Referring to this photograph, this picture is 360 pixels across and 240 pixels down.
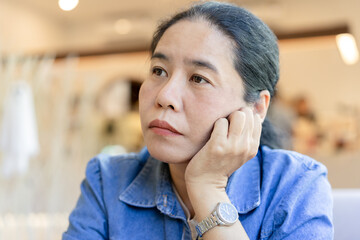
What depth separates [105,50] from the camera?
11.5ft

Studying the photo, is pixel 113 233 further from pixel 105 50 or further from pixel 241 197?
pixel 105 50

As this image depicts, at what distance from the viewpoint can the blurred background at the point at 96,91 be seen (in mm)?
2803

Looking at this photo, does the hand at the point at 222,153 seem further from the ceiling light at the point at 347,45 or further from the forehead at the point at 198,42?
the ceiling light at the point at 347,45

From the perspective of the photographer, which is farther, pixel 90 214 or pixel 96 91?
pixel 96 91

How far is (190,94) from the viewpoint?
3.16 ft

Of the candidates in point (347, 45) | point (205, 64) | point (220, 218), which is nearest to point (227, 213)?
point (220, 218)

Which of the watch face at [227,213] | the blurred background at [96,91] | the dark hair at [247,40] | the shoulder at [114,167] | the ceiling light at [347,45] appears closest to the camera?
the watch face at [227,213]

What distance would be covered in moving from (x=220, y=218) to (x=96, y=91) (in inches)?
153

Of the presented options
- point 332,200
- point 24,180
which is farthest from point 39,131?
point 332,200

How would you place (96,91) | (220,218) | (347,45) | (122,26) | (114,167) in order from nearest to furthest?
(220,218)
(114,167)
(347,45)
(96,91)
(122,26)

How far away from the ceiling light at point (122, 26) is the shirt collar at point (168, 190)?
5.93 metres

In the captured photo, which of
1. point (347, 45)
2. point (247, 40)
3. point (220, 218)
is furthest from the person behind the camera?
point (347, 45)

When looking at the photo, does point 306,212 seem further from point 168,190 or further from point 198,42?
point 198,42

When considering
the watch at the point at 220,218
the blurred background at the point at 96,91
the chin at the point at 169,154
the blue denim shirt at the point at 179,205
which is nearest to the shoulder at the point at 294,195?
the blue denim shirt at the point at 179,205
